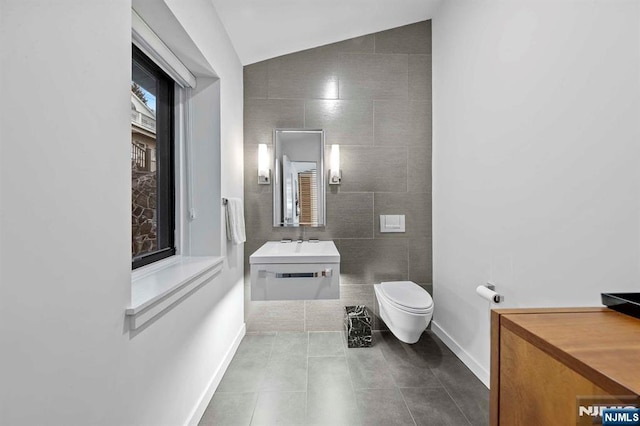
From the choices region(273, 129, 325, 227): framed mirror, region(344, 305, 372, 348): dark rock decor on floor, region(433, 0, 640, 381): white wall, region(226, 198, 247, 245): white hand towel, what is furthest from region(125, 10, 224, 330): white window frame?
region(433, 0, 640, 381): white wall

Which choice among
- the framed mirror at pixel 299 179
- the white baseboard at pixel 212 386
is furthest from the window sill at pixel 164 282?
the framed mirror at pixel 299 179

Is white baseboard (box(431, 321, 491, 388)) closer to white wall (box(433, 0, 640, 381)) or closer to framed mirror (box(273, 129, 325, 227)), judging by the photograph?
white wall (box(433, 0, 640, 381))

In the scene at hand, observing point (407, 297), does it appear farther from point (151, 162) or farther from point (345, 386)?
point (151, 162)

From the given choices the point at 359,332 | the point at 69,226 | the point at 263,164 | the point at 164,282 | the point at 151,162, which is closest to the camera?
the point at 69,226

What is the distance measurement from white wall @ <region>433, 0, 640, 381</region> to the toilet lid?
276mm

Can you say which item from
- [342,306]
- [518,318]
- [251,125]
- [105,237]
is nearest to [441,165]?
[342,306]

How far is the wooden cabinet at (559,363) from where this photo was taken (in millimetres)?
571

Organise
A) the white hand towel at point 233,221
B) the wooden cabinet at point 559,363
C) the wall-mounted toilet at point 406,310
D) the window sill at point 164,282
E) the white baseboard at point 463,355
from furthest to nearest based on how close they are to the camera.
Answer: the white hand towel at point 233,221
the wall-mounted toilet at point 406,310
the white baseboard at point 463,355
the window sill at point 164,282
the wooden cabinet at point 559,363

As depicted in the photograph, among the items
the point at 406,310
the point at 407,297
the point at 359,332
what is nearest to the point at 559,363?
the point at 406,310

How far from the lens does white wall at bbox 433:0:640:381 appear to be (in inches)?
43.0

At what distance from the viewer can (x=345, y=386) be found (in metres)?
1.89

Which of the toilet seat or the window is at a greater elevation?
the window

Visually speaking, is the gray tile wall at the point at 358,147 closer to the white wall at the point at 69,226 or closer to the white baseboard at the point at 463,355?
the white baseboard at the point at 463,355

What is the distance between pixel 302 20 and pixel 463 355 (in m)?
2.67
